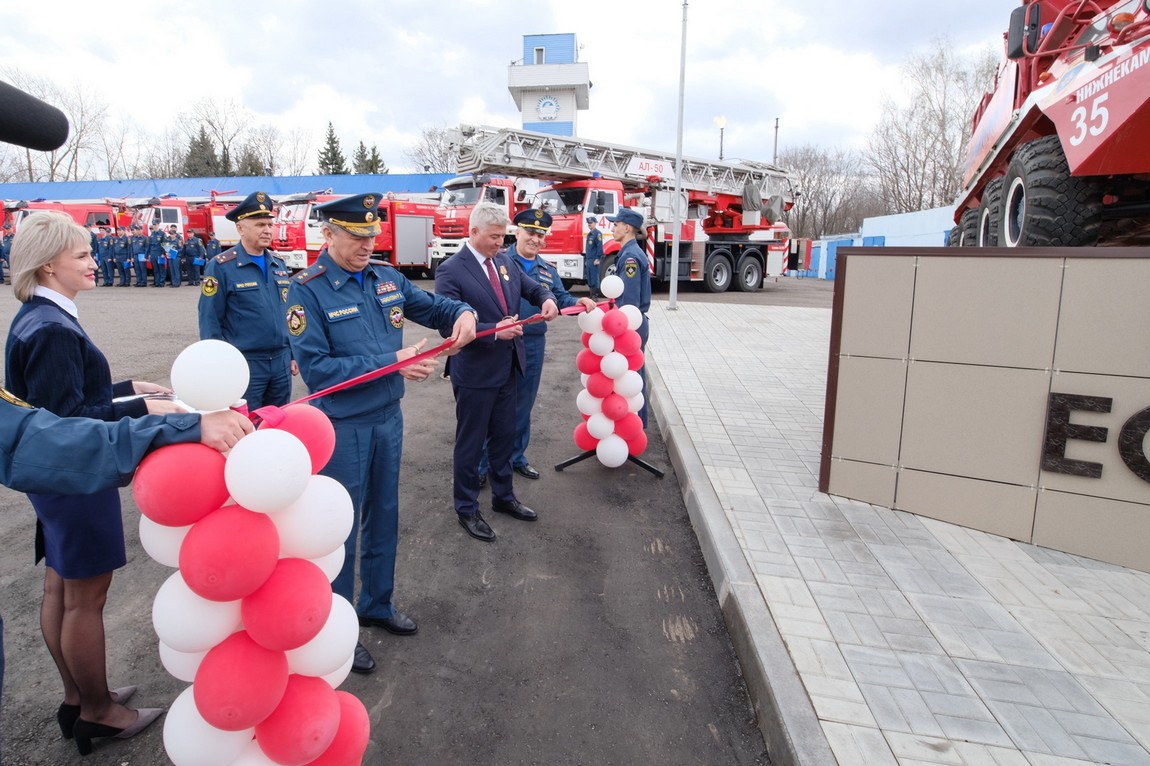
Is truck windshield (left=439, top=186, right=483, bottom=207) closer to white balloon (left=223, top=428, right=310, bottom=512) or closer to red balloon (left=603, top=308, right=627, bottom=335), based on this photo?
red balloon (left=603, top=308, right=627, bottom=335)

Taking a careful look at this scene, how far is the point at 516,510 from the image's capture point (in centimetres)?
439

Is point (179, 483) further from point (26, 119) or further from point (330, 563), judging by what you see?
point (26, 119)

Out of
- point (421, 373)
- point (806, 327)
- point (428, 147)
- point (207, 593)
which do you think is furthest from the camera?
point (428, 147)

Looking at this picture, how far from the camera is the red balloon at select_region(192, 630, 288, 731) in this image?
163 cm

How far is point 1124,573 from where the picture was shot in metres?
3.38

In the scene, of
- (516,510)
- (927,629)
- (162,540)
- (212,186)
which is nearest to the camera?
(162,540)

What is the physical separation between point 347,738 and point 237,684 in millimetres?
418

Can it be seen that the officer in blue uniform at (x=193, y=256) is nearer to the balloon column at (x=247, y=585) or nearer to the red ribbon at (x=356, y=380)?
the red ribbon at (x=356, y=380)

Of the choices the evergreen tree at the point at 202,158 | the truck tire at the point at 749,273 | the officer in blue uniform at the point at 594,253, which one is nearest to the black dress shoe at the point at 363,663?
the officer in blue uniform at the point at 594,253

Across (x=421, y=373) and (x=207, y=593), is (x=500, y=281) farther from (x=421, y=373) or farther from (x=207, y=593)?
(x=207, y=593)

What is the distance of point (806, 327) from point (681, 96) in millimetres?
6250

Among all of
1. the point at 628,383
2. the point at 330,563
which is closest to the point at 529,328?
the point at 628,383

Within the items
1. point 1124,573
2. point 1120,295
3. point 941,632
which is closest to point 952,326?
point 1120,295

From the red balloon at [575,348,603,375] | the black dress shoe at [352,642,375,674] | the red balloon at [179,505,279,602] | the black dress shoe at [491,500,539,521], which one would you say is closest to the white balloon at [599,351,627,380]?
the red balloon at [575,348,603,375]
